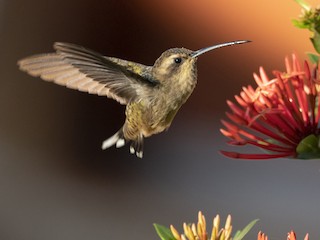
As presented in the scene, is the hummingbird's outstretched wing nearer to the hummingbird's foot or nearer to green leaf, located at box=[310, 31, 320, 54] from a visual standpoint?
the hummingbird's foot

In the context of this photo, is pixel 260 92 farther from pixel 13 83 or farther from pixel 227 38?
pixel 13 83

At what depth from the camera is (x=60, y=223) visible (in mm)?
3039

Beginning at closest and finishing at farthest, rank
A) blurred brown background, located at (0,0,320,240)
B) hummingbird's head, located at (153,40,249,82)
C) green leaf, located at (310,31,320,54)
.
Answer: green leaf, located at (310,31,320,54) < hummingbird's head, located at (153,40,249,82) < blurred brown background, located at (0,0,320,240)

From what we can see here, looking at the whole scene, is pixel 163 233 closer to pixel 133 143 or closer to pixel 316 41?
pixel 316 41

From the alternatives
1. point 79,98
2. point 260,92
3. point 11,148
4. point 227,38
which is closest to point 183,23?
point 227,38

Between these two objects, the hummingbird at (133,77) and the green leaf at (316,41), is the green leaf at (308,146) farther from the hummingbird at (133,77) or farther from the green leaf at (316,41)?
the hummingbird at (133,77)

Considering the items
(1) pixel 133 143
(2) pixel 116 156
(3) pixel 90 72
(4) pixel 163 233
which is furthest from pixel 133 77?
(2) pixel 116 156

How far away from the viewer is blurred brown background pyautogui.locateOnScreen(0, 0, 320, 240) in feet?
8.54

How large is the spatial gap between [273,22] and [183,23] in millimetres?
302

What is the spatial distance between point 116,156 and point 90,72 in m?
1.97

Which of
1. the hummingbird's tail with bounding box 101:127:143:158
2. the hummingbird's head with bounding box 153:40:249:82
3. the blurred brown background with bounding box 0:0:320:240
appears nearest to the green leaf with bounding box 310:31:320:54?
the hummingbird's head with bounding box 153:40:249:82

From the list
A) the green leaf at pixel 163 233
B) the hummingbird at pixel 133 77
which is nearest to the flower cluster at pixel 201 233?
the green leaf at pixel 163 233

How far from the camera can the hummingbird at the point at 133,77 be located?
1038mm

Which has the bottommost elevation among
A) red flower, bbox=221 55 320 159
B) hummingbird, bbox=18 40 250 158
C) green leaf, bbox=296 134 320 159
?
green leaf, bbox=296 134 320 159
